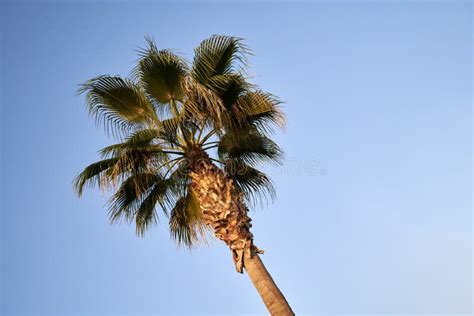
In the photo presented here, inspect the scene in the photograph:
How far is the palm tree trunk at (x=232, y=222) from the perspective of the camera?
10.2 m

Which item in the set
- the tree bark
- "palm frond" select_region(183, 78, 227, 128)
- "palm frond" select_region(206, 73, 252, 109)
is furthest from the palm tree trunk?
"palm frond" select_region(206, 73, 252, 109)

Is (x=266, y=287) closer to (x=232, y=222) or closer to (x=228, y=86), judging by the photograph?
(x=232, y=222)

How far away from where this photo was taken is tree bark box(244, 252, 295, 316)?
9891mm

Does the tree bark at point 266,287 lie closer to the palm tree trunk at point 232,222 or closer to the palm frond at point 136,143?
the palm tree trunk at point 232,222

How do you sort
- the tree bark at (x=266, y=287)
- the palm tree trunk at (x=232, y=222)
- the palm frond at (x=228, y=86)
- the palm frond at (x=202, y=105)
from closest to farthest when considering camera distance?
the tree bark at (x=266, y=287) → the palm tree trunk at (x=232, y=222) → the palm frond at (x=202, y=105) → the palm frond at (x=228, y=86)

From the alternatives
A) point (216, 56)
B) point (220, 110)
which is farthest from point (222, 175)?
point (216, 56)

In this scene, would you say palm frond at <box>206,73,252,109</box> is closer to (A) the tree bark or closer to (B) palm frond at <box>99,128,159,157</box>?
(B) palm frond at <box>99,128,159,157</box>

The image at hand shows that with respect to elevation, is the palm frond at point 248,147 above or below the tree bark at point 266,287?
above

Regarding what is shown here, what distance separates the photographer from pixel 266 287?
1022 centimetres

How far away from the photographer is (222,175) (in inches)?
457

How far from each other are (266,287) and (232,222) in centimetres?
143

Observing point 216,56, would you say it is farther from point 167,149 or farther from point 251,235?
point 251,235

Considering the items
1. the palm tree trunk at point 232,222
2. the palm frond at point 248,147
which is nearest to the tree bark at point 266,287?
the palm tree trunk at point 232,222

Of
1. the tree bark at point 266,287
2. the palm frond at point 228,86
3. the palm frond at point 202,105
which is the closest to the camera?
the tree bark at point 266,287
